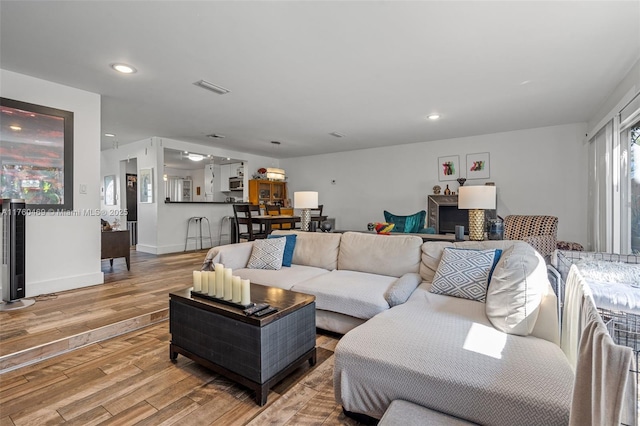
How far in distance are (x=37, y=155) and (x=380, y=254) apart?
3729 millimetres

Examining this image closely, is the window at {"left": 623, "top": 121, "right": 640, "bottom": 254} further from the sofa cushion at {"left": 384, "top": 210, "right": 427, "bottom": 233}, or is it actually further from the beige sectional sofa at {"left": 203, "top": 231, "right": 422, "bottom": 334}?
the sofa cushion at {"left": 384, "top": 210, "right": 427, "bottom": 233}

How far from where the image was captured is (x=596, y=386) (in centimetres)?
76

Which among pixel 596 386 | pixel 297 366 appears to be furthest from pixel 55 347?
pixel 596 386

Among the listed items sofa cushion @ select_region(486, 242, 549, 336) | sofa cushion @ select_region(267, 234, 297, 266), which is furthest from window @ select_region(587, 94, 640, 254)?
sofa cushion @ select_region(267, 234, 297, 266)

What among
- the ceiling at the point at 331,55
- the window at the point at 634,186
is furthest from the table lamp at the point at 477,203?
the window at the point at 634,186

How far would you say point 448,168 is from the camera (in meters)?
6.10

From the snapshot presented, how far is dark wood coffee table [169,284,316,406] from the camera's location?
66.8 inches

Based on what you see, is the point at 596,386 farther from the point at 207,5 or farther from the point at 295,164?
the point at 295,164

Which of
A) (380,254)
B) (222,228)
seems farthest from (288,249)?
(222,228)

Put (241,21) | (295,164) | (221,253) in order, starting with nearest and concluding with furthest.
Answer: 1. (241,21)
2. (221,253)
3. (295,164)

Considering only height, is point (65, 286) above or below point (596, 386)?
below

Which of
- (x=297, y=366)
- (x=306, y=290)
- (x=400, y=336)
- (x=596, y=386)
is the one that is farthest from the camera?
(x=306, y=290)

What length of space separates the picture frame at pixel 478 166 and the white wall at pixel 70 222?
236 inches

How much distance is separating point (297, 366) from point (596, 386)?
5.05 feet
